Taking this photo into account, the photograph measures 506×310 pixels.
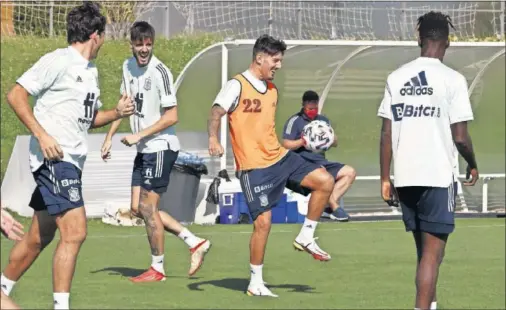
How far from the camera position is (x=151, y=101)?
11.2 meters

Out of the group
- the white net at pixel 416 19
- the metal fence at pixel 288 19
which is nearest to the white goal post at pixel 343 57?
the white net at pixel 416 19

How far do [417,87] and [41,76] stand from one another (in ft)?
8.08

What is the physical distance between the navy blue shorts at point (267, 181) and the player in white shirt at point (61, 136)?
6.97ft

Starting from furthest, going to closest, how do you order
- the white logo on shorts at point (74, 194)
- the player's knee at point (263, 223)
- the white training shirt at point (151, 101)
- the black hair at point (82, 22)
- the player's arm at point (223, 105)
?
the white training shirt at point (151, 101)
the player's knee at point (263, 223)
the player's arm at point (223, 105)
the black hair at point (82, 22)
the white logo on shorts at point (74, 194)

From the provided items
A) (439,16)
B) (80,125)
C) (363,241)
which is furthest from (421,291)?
(363,241)

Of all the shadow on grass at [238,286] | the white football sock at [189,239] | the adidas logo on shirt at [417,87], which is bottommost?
the shadow on grass at [238,286]

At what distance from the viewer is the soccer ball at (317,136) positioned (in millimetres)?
14625

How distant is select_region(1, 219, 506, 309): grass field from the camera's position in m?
9.95

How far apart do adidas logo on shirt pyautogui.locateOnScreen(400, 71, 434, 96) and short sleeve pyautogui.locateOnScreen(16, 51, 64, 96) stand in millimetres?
2285

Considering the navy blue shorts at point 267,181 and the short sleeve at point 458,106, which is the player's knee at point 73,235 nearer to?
the navy blue shorts at point 267,181

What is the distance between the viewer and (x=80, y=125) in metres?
8.53

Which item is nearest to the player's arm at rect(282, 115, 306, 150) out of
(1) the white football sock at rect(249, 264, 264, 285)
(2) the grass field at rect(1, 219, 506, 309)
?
(2) the grass field at rect(1, 219, 506, 309)

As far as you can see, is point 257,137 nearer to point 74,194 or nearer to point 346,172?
point 74,194

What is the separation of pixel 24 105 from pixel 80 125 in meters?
0.52
